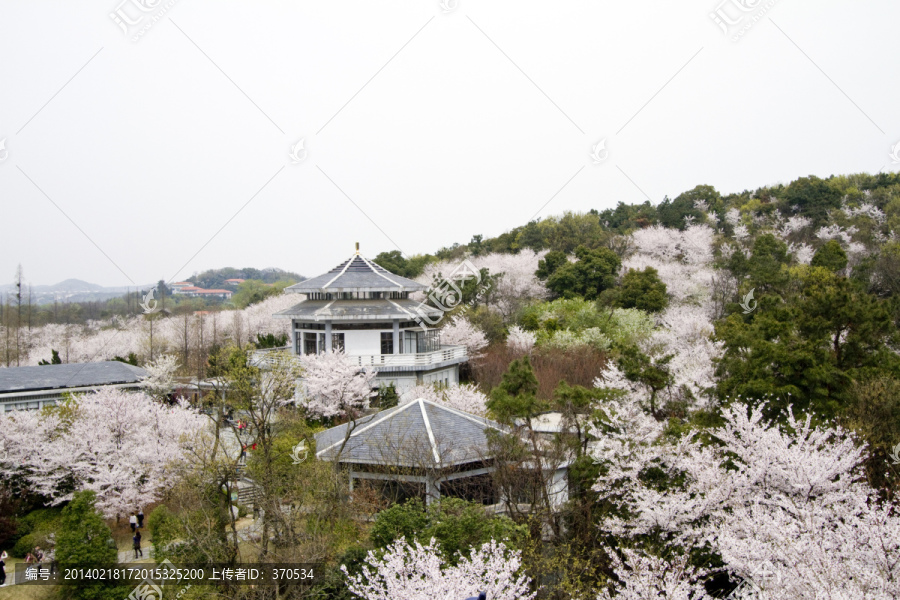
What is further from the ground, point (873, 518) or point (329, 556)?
point (873, 518)

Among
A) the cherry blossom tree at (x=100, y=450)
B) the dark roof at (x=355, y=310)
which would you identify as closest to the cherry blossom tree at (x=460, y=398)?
the dark roof at (x=355, y=310)

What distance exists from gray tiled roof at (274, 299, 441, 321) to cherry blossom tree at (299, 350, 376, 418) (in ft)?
9.05

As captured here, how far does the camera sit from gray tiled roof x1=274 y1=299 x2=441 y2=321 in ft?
93.8

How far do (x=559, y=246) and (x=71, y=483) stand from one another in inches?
1553

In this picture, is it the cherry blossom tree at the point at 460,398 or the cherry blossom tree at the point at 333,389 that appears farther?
the cherry blossom tree at the point at 333,389

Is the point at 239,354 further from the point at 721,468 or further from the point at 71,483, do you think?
the point at 721,468

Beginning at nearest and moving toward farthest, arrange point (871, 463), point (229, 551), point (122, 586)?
point (229, 551) → point (871, 463) → point (122, 586)

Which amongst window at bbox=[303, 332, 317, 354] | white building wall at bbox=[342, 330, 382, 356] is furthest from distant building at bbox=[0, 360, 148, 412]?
white building wall at bbox=[342, 330, 382, 356]

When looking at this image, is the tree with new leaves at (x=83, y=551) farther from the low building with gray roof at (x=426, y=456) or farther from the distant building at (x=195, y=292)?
the distant building at (x=195, y=292)

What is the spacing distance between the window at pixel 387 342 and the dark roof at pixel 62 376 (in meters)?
11.1

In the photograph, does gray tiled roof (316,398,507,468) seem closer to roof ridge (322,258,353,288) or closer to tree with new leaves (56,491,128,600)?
tree with new leaves (56,491,128,600)

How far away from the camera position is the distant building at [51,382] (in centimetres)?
2512

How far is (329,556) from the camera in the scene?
13281 millimetres

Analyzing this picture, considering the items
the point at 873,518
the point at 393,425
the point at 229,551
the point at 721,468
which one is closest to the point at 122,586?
the point at 229,551
